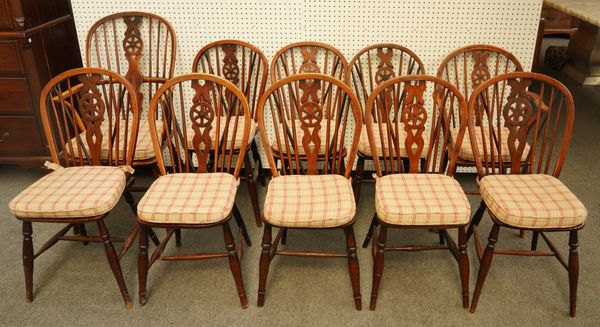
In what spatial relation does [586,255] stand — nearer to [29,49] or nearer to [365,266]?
[365,266]

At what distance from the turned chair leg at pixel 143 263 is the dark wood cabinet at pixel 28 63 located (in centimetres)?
152

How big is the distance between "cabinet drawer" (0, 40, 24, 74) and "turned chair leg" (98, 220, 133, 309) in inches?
58.3

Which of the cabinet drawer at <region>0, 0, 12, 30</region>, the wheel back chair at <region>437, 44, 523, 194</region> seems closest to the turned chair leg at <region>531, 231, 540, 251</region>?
the wheel back chair at <region>437, 44, 523, 194</region>

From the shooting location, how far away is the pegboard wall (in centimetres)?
273

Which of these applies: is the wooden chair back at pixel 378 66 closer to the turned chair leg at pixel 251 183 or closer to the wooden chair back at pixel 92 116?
the turned chair leg at pixel 251 183

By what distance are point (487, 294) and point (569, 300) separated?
350 millimetres

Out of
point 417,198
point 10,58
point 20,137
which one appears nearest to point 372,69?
point 417,198

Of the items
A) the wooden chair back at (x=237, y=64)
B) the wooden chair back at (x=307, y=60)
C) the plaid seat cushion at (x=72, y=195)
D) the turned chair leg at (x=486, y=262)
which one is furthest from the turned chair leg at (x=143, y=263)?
the turned chair leg at (x=486, y=262)

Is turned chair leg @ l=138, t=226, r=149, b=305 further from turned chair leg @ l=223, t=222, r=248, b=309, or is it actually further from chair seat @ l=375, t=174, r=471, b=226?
chair seat @ l=375, t=174, r=471, b=226

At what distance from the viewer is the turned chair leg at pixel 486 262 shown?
1960 millimetres

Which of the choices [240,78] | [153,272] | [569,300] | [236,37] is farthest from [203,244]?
[569,300]

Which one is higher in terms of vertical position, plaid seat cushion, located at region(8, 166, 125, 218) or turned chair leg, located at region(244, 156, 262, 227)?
plaid seat cushion, located at region(8, 166, 125, 218)

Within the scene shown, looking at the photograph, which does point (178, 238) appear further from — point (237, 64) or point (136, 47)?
point (136, 47)

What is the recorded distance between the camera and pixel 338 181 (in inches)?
83.4
